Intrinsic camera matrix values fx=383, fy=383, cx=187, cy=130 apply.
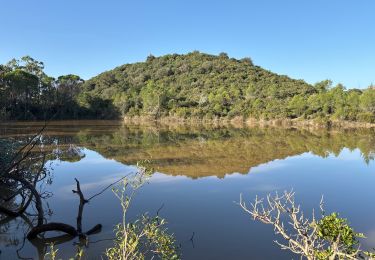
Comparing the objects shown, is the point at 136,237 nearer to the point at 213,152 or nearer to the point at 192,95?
the point at 213,152

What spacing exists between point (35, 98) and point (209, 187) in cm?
5671

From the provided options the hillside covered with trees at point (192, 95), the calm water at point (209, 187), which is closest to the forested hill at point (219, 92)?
the hillside covered with trees at point (192, 95)

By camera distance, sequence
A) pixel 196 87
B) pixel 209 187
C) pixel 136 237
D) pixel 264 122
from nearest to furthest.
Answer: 1. pixel 136 237
2. pixel 209 187
3. pixel 264 122
4. pixel 196 87

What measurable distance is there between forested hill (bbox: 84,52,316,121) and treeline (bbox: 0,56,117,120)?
560 centimetres

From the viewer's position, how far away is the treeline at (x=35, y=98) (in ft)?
186

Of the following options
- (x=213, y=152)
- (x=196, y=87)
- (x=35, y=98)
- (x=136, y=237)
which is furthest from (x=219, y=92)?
(x=136, y=237)

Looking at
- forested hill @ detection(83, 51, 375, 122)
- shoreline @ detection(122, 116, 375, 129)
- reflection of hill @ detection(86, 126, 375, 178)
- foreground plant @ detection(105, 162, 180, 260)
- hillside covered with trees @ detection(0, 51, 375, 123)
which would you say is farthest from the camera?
forested hill @ detection(83, 51, 375, 122)

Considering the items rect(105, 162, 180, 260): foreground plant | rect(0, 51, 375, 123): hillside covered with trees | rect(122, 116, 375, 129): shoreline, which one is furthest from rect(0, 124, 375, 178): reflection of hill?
rect(122, 116, 375, 129): shoreline

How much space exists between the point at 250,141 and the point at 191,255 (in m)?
24.7

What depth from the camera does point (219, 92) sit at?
80438 mm

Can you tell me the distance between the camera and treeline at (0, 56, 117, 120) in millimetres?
56697

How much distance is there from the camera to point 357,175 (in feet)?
59.6

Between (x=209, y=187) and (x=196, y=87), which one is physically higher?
(x=196, y=87)

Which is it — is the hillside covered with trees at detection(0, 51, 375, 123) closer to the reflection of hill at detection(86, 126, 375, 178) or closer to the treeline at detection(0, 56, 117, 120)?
the treeline at detection(0, 56, 117, 120)
